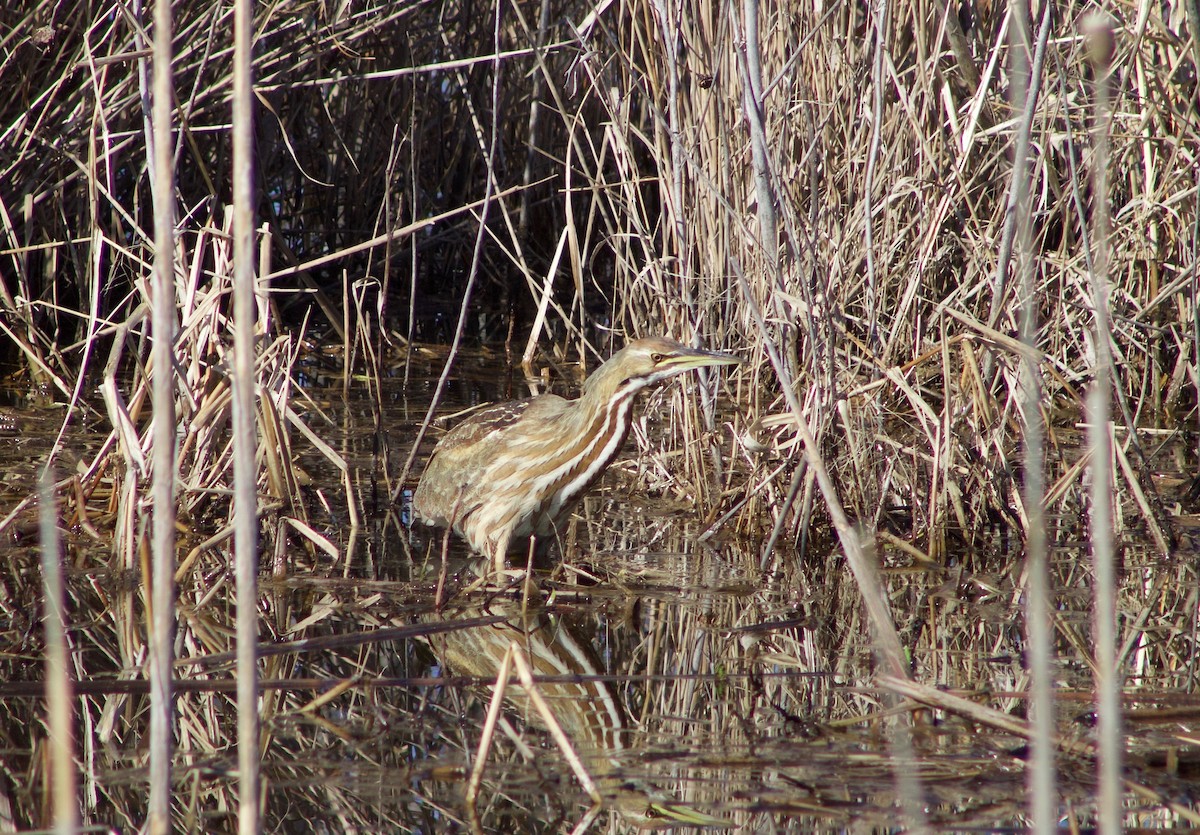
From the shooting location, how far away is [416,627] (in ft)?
10.6

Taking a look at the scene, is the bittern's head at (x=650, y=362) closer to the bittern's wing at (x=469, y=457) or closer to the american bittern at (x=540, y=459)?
the american bittern at (x=540, y=459)

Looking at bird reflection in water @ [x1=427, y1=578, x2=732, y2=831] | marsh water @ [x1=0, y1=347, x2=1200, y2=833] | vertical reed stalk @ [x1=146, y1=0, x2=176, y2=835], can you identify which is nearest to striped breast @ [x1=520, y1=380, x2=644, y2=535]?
marsh water @ [x1=0, y1=347, x2=1200, y2=833]

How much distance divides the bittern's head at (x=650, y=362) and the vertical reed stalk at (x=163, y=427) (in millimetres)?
2003

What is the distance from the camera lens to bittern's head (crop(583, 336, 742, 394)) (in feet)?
13.2

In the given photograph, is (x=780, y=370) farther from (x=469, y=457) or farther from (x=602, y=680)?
(x=469, y=457)

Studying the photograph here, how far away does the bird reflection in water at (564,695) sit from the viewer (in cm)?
259

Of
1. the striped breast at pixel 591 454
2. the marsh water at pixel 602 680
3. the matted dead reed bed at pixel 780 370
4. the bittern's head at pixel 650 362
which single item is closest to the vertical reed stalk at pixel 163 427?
the matted dead reed bed at pixel 780 370

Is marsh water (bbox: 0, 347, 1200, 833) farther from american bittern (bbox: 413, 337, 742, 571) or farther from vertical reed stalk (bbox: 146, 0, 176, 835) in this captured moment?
vertical reed stalk (bbox: 146, 0, 176, 835)

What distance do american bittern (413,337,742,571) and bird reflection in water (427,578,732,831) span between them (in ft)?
1.71

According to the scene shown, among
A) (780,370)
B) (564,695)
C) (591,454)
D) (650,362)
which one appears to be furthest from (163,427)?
(591,454)

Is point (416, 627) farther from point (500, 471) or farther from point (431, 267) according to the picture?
point (431, 267)

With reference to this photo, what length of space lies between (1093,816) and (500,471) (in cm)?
228

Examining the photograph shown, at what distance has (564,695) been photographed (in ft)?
10.4

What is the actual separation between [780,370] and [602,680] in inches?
33.9
